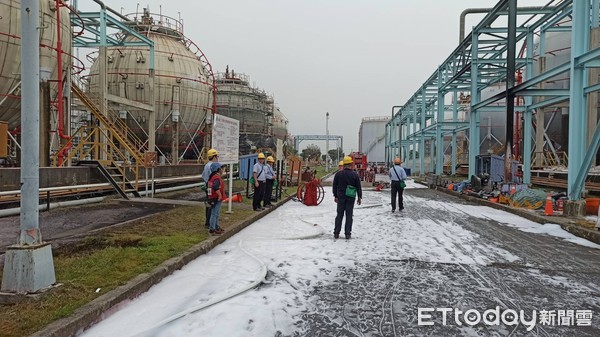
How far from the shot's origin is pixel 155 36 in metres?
30.1

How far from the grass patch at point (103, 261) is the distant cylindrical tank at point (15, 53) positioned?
8726 mm

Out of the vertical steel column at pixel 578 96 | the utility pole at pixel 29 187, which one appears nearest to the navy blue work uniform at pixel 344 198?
the utility pole at pixel 29 187

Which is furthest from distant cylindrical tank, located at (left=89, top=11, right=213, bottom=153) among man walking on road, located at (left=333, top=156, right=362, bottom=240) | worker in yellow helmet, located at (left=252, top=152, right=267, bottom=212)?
man walking on road, located at (left=333, top=156, right=362, bottom=240)

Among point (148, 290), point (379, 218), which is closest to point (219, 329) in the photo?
point (148, 290)

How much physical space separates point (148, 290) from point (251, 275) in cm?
141

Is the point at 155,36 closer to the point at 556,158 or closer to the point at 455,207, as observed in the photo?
the point at 455,207

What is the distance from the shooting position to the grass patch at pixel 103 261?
3.98 m

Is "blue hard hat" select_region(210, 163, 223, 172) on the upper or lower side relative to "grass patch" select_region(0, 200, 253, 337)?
upper

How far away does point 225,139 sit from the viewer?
11.6 metres

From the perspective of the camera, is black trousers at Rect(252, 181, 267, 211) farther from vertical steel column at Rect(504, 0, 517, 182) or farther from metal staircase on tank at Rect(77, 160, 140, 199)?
vertical steel column at Rect(504, 0, 517, 182)

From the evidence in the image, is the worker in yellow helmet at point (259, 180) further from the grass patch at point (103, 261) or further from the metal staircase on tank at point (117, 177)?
the metal staircase on tank at point (117, 177)

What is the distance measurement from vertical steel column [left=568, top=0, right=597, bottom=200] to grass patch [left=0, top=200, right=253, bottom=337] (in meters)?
9.89

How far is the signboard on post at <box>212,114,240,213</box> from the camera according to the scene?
36.5 ft

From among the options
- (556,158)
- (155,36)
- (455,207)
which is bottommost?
(455,207)
